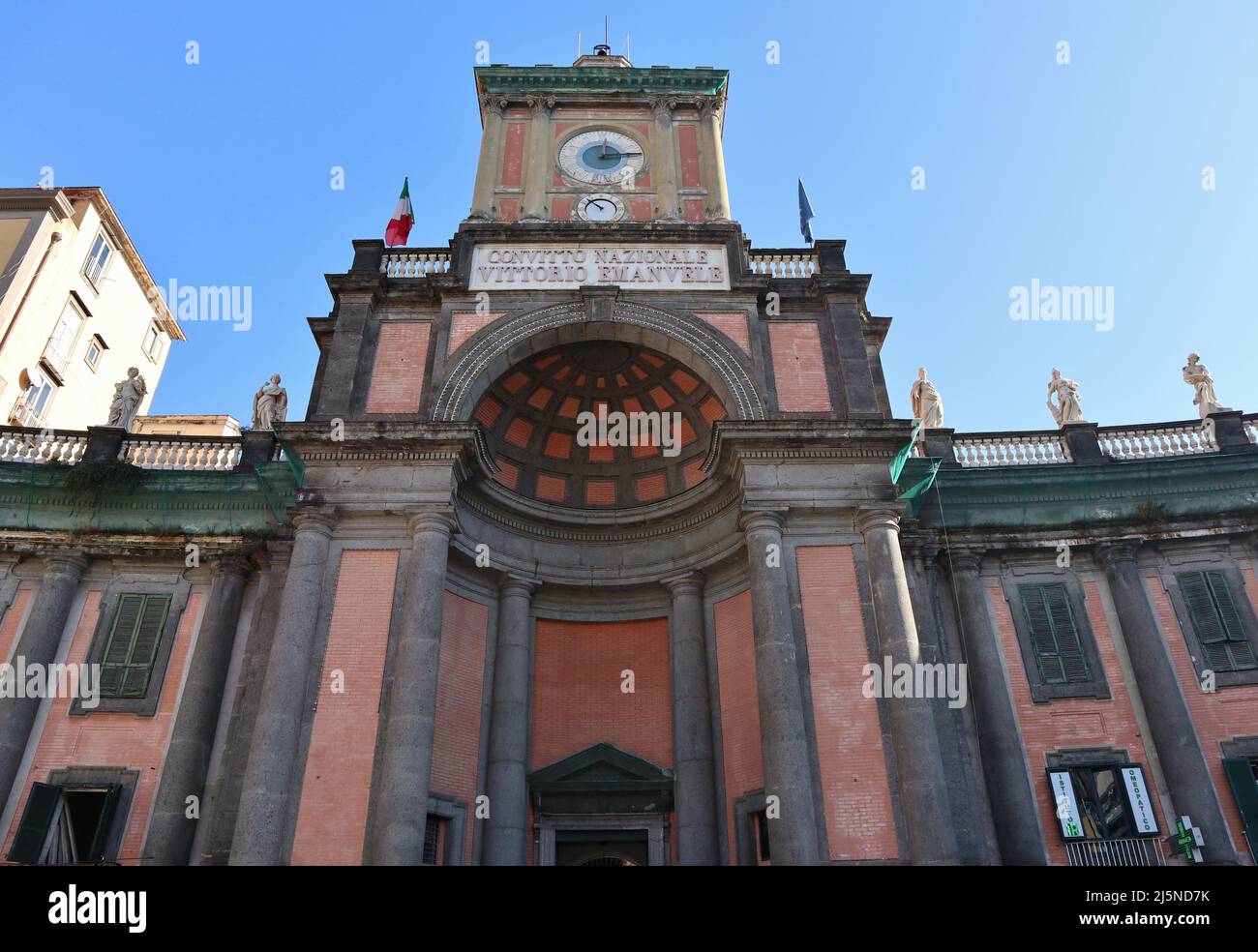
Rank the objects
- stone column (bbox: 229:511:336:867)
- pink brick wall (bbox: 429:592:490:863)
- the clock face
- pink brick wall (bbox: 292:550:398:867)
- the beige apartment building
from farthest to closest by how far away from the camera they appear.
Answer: the beige apartment building < the clock face < pink brick wall (bbox: 429:592:490:863) < pink brick wall (bbox: 292:550:398:867) < stone column (bbox: 229:511:336:867)

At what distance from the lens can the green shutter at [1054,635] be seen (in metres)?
17.8

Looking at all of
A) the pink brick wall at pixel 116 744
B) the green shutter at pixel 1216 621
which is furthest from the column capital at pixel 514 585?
the green shutter at pixel 1216 621

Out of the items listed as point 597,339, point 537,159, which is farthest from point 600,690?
point 537,159

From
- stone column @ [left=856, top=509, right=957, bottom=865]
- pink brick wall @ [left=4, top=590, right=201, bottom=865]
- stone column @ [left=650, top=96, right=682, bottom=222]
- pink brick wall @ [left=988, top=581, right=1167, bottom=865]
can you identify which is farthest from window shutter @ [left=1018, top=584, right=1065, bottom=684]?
pink brick wall @ [left=4, top=590, right=201, bottom=865]

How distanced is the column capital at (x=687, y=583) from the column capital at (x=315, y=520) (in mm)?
7595

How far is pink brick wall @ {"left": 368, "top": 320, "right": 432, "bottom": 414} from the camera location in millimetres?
18453

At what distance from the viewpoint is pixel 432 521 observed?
53.5 ft

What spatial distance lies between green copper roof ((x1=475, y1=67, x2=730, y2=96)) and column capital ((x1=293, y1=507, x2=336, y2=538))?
15.1m

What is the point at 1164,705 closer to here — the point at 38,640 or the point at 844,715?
the point at 844,715

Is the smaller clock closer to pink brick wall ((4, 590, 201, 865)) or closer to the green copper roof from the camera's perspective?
the green copper roof

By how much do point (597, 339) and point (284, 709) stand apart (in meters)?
10.4

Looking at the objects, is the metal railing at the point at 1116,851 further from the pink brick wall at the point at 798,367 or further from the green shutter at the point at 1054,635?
the pink brick wall at the point at 798,367

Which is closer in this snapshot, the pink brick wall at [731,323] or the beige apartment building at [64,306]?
the pink brick wall at [731,323]
